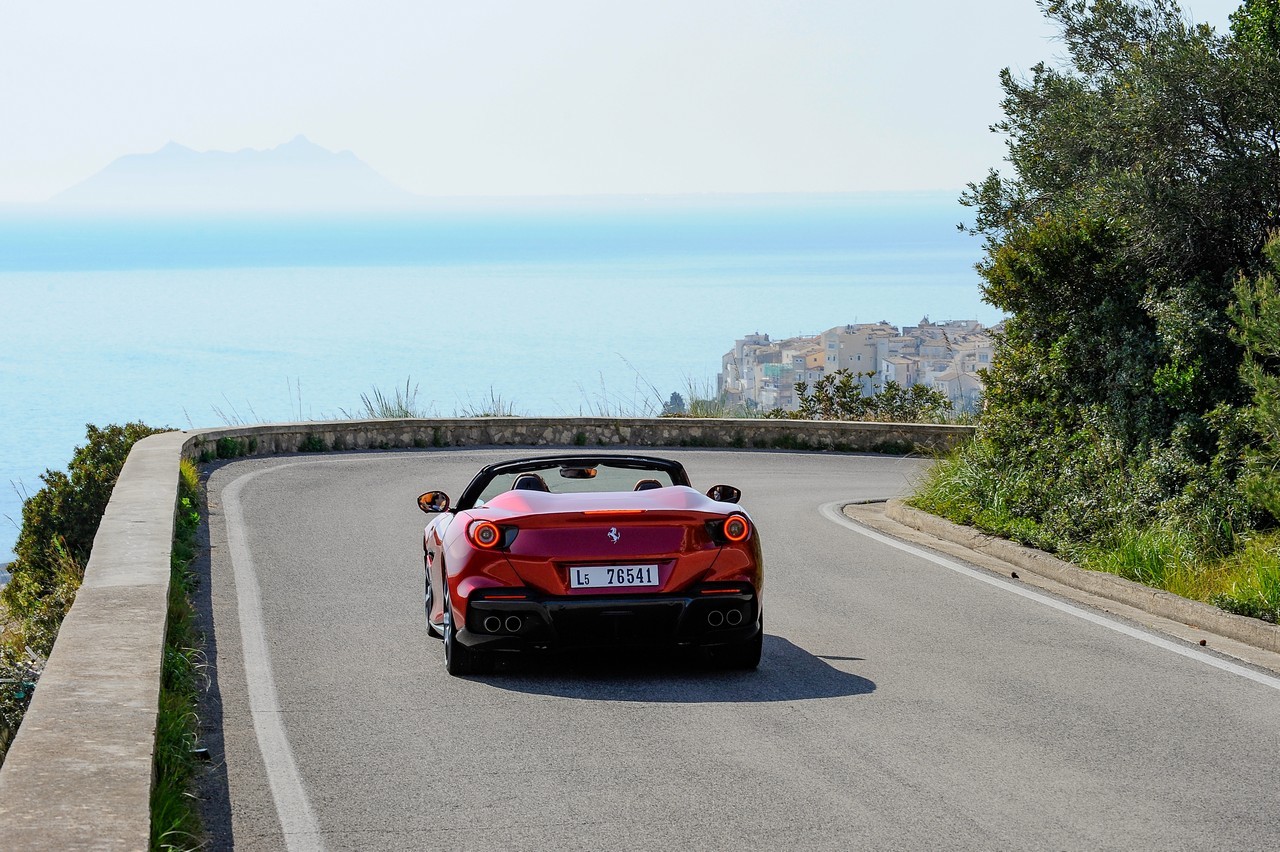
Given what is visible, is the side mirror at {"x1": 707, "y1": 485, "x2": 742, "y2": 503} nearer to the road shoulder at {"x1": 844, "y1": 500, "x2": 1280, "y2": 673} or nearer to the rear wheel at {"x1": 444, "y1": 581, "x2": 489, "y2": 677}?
the rear wheel at {"x1": 444, "y1": 581, "x2": 489, "y2": 677}

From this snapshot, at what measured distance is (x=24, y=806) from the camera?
4645mm

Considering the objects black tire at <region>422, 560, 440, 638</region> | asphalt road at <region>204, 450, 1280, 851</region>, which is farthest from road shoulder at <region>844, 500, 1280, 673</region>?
black tire at <region>422, 560, 440, 638</region>

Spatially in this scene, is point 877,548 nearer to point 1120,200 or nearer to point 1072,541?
point 1072,541

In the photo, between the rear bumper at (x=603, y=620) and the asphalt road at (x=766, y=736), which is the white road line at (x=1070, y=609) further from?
the rear bumper at (x=603, y=620)

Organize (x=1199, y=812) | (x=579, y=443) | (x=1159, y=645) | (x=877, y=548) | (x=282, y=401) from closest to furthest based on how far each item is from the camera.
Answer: (x=1199, y=812)
(x=1159, y=645)
(x=877, y=548)
(x=579, y=443)
(x=282, y=401)

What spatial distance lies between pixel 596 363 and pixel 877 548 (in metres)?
168

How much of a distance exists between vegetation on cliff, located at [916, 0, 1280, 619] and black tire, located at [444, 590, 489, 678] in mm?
5137

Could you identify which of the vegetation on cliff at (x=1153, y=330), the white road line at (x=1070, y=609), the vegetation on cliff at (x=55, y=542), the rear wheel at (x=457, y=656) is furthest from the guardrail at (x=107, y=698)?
the vegetation on cliff at (x=1153, y=330)

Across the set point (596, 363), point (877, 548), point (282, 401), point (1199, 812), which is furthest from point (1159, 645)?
point (596, 363)

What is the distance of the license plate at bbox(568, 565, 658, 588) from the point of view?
7660 mm

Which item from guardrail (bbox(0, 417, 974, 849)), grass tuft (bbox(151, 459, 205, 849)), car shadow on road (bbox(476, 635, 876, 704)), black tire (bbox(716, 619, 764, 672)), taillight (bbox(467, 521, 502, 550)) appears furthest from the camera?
black tire (bbox(716, 619, 764, 672))

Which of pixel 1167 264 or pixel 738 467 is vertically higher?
pixel 1167 264

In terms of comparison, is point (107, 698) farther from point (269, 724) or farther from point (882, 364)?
point (882, 364)

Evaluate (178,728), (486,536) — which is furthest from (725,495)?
(178,728)
